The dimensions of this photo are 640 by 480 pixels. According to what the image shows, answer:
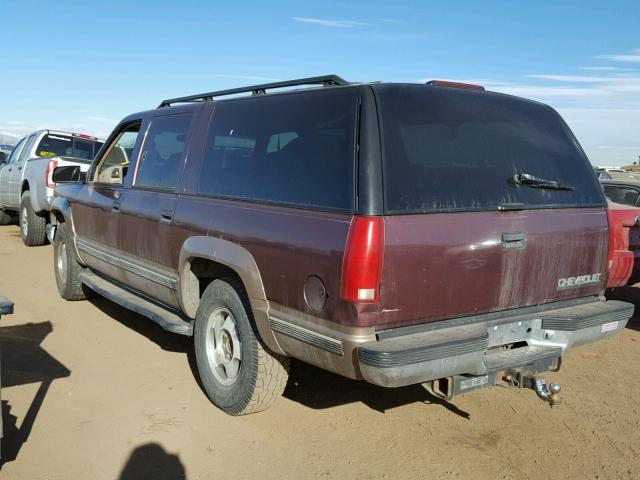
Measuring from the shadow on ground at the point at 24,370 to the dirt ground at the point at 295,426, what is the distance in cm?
1

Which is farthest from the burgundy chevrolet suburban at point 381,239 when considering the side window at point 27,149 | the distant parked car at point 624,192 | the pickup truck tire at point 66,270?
the side window at point 27,149

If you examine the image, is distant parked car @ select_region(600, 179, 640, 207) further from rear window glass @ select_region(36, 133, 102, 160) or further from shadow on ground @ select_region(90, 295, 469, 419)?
rear window glass @ select_region(36, 133, 102, 160)

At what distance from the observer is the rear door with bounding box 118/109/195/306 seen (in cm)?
474

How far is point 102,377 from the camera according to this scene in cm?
482

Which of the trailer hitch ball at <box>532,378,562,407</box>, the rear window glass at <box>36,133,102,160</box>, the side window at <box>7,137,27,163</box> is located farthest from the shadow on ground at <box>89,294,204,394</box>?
the side window at <box>7,137,27,163</box>

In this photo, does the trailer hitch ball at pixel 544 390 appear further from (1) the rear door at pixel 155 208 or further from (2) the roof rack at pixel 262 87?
(1) the rear door at pixel 155 208

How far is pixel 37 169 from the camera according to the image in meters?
10.6

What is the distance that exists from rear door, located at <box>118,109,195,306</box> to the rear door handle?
7.84 ft

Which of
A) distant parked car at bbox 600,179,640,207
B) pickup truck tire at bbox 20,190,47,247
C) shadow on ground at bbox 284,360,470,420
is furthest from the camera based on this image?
pickup truck tire at bbox 20,190,47,247

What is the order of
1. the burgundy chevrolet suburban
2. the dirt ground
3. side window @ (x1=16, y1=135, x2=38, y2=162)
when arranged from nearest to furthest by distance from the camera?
A: 1. the burgundy chevrolet suburban
2. the dirt ground
3. side window @ (x1=16, y1=135, x2=38, y2=162)

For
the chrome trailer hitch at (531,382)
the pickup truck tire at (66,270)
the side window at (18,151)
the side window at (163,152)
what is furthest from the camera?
the side window at (18,151)

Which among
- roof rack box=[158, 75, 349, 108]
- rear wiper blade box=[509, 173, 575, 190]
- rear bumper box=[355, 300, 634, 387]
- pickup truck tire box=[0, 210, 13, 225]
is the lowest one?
pickup truck tire box=[0, 210, 13, 225]

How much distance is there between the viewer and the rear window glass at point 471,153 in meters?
3.31

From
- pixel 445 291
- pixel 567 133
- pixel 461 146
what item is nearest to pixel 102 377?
pixel 445 291
